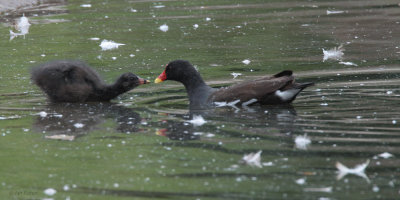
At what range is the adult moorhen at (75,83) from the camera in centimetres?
1092

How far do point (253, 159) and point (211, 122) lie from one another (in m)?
1.99

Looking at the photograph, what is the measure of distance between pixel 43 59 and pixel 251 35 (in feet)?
15.9

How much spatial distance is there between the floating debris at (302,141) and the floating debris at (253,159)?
2.19 feet

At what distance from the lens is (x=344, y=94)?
10422 millimetres

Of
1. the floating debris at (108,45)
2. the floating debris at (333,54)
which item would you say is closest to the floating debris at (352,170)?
the floating debris at (333,54)

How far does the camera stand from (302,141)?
7660mm

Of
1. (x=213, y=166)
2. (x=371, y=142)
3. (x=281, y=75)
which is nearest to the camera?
(x=213, y=166)

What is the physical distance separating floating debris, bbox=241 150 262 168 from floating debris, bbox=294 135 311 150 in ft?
2.19

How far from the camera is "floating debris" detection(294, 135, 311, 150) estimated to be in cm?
753

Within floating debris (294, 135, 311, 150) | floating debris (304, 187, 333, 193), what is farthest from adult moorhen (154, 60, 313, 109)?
floating debris (304, 187, 333, 193)

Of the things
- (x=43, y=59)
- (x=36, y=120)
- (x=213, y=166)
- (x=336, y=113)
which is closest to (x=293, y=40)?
(x=43, y=59)

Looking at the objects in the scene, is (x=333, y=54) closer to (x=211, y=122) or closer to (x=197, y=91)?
(x=197, y=91)

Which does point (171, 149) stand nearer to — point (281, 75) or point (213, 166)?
point (213, 166)

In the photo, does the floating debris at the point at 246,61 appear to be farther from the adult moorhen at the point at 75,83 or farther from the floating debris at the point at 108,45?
the floating debris at the point at 108,45
